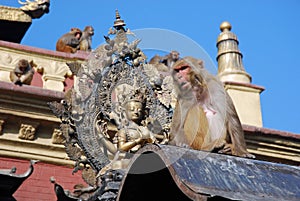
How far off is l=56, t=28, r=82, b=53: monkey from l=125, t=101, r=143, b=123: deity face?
4.12 meters

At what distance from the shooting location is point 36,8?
9.98m

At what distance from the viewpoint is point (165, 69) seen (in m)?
6.67

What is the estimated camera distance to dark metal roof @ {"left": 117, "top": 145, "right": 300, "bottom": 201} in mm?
2801

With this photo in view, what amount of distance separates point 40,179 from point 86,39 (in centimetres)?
259

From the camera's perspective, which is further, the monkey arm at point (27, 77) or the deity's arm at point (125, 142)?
the monkey arm at point (27, 77)

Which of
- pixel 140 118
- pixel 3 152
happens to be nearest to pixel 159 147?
pixel 140 118

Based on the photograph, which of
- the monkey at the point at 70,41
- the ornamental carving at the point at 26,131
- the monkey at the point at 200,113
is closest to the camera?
the monkey at the point at 200,113

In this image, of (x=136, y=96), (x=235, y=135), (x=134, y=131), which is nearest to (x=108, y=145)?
(x=134, y=131)

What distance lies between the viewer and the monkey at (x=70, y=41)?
953 cm

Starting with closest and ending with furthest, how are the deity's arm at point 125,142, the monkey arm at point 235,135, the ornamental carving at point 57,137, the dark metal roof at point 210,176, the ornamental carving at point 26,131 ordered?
the dark metal roof at point 210,176 < the deity's arm at point 125,142 < the monkey arm at point 235,135 < the ornamental carving at point 26,131 < the ornamental carving at point 57,137

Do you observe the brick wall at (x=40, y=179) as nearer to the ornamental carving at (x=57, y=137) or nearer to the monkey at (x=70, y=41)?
the ornamental carving at (x=57, y=137)

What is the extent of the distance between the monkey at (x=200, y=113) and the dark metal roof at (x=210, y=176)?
168 centimetres

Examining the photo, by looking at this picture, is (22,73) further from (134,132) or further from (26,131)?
(134,132)

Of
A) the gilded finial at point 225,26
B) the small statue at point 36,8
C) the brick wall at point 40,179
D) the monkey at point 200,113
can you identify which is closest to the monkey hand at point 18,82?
the brick wall at point 40,179
